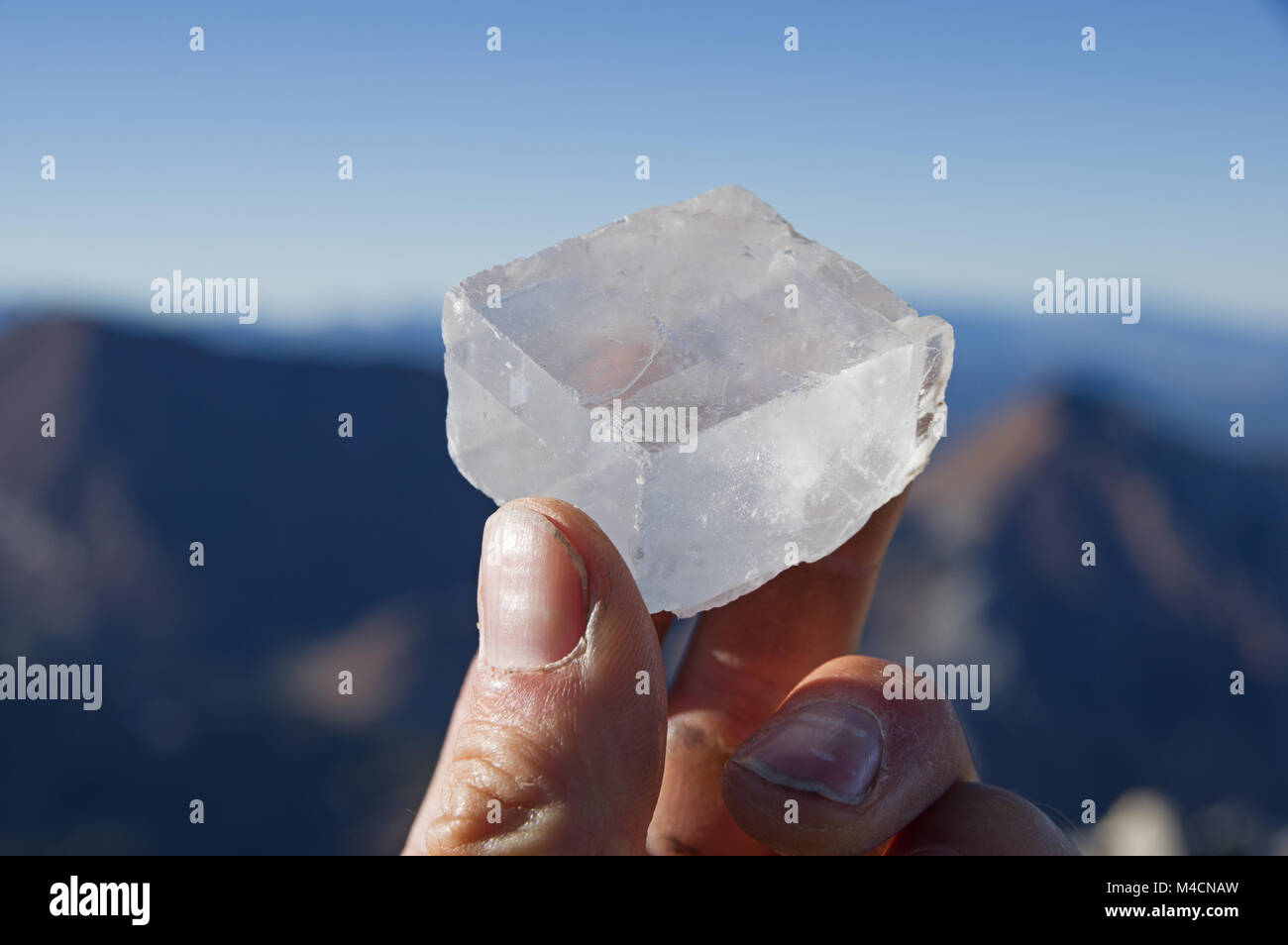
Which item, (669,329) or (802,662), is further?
(802,662)

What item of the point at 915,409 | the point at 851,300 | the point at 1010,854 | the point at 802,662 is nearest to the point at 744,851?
the point at 802,662

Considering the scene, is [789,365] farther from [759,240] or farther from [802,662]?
[802,662]

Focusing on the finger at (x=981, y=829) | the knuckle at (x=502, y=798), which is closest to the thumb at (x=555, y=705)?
the knuckle at (x=502, y=798)

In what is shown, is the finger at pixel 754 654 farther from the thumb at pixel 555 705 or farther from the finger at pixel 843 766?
the thumb at pixel 555 705
